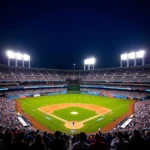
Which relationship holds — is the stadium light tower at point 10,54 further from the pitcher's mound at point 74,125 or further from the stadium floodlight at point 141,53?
the stadium floodlight at point 141,53

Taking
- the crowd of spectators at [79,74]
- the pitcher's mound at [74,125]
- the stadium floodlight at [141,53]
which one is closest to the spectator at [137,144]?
the pitcher's mound at [74,125]

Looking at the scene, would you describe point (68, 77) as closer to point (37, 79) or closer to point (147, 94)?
point (37, 79)

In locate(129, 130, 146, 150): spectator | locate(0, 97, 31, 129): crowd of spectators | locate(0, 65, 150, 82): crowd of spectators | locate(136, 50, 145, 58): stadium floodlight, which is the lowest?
locate(0, 97, 31, 129): crowd of spectators

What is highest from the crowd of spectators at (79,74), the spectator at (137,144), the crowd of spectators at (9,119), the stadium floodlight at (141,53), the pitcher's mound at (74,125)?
the stadium floodlight at (141,53)

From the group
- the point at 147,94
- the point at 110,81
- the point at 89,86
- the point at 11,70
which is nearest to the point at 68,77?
the point at 89,86

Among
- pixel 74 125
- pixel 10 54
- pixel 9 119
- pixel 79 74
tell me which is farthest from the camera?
pixel 79 74

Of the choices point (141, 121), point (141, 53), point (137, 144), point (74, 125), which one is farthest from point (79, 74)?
point (137, 144)

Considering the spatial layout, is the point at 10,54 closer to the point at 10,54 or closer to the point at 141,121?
the point at 10,54

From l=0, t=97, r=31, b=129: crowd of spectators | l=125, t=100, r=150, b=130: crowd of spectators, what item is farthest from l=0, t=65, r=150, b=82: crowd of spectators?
l=0, t=97, r=31, b=129: crowd of spectators

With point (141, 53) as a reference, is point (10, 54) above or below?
above

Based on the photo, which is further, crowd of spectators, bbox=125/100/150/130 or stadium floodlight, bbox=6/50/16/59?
stadium floodlight, bbox=6/50/16/59

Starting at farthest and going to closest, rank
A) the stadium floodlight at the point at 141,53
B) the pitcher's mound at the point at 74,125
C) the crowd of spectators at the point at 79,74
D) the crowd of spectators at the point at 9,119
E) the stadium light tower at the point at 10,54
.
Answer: the stadium light tower at the point at 10,54
the crowd of spectators at the point at 79,74
the stadium floodlight at the point at 141,53
the pitcher's mound at the point at 74,125
the crowd of spectators at the point at 9,119

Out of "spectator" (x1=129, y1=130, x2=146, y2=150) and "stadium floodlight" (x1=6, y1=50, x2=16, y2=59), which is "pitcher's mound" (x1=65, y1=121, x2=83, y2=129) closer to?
"spectator" (x1=129, y1=130, x2=146, y2=150)

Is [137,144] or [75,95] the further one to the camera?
[75,95]
